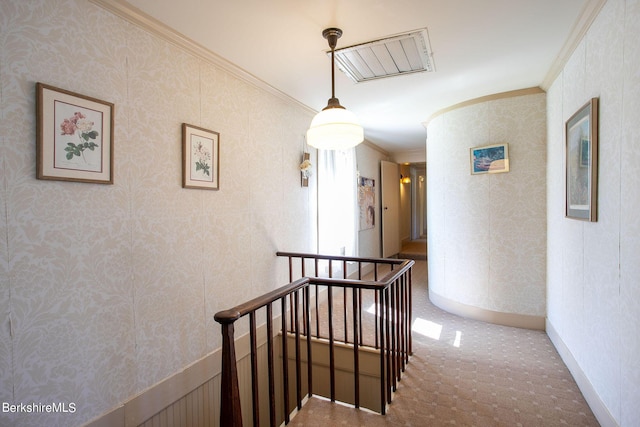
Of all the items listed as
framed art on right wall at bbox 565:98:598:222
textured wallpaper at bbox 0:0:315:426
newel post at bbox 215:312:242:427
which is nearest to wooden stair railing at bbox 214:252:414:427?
newel post at bbox 215:312:242:427

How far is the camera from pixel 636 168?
4.64 ft

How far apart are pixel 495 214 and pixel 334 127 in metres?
2.36

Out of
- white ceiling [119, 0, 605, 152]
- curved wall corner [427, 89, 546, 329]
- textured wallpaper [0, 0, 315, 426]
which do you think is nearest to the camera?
textured wallpaper [0, 0, 315, 426]

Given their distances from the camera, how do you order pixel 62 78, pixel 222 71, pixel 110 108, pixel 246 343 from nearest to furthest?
pixel 62 78, pixel 110 108, pixel 222 71, pixel 246 343

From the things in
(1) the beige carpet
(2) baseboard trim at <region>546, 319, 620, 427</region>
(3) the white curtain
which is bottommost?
(1) the beige carpet

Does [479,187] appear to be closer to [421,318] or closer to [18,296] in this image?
[421,318]

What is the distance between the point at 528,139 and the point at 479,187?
64cm

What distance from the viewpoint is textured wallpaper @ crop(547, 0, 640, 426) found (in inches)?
56.9

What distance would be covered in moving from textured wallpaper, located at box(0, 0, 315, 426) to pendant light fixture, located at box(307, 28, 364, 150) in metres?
0.97

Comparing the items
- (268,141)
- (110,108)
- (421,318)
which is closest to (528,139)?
(421,318)

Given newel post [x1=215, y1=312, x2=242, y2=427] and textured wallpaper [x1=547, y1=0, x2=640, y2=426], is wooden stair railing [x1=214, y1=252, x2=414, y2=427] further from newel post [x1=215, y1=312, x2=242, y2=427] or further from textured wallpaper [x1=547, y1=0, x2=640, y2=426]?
textured wallpaper [x1=547, y1=0, x2=640, y2=426]

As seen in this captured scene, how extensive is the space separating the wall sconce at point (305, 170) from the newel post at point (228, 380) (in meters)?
2.47

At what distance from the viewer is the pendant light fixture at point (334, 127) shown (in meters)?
1.88

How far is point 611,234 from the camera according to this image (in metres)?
1.67
